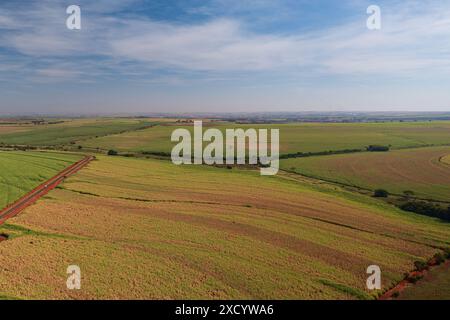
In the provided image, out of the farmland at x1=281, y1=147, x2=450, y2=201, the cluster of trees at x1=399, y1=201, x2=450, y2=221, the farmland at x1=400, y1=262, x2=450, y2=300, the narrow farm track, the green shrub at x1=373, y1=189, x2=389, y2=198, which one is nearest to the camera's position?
the farmland at x1=400, y1=262, x2=450, y2=300

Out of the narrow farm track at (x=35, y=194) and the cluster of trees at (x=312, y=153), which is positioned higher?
the cluster of trees at (x=312, y=153)

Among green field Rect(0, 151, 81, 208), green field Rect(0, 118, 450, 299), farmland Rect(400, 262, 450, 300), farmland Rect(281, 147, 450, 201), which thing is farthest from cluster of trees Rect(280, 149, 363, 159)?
farmland Rect(400, 262, 450, 300)

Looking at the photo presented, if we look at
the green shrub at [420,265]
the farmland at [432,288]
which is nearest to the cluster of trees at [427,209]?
the farmland at [432,288]

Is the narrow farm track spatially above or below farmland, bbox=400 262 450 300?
above

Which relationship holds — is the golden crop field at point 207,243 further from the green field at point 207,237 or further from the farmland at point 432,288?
the farmland at point 432,288

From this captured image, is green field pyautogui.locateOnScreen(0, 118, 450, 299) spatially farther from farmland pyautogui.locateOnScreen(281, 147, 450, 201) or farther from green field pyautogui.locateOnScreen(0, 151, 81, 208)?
farmland pyautogui.locateOnScreen(281, 147, 450, 201)

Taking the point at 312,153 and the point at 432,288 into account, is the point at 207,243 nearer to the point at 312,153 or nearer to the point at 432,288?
the point at 432,288

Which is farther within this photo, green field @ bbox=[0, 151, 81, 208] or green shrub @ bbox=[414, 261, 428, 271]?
green field @ bbox=[0, 151, 81, 208]

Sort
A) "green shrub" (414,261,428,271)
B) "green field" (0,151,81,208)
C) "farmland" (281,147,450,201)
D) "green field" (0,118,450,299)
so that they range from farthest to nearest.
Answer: "farmland" (281,147,450,201)
"green field" (0,151,81,208)
"green shrub" (414,261,428,271)
"green field" (0,118,450,299)
